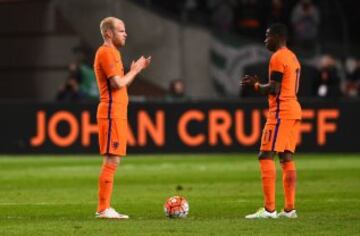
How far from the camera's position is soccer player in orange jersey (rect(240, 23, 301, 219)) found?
42.5 feet

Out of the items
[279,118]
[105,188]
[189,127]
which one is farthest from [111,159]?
[189,127]

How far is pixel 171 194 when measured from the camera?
1636 centimetres

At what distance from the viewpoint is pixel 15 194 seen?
1641 cm

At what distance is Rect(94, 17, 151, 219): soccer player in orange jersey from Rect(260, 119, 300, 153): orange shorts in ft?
5.01

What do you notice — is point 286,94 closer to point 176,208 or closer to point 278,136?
point 278,136

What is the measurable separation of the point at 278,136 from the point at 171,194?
3621mm

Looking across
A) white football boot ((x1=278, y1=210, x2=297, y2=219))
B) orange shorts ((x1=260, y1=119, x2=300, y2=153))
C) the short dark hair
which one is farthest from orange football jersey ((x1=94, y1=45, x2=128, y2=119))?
white football boot ((x1=278, y1=210, x2=297, y2=219))

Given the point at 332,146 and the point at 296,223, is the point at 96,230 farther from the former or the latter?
the point at 332,146

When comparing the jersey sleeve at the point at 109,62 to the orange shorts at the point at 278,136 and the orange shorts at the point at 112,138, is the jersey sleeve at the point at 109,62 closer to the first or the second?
the orange shorts at the point at 112,138

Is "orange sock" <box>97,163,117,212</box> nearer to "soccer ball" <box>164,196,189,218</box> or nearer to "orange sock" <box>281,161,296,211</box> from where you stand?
"soccer ball" <box>164,196,189,218</box>

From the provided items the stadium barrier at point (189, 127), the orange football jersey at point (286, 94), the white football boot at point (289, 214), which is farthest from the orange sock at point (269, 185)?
the stadium barrier at point (189, 127)

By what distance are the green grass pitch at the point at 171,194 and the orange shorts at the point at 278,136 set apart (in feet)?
2.60

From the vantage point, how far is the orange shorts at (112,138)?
13.0 metres

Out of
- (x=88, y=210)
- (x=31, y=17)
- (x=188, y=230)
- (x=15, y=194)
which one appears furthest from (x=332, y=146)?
(x=188, y=230)
